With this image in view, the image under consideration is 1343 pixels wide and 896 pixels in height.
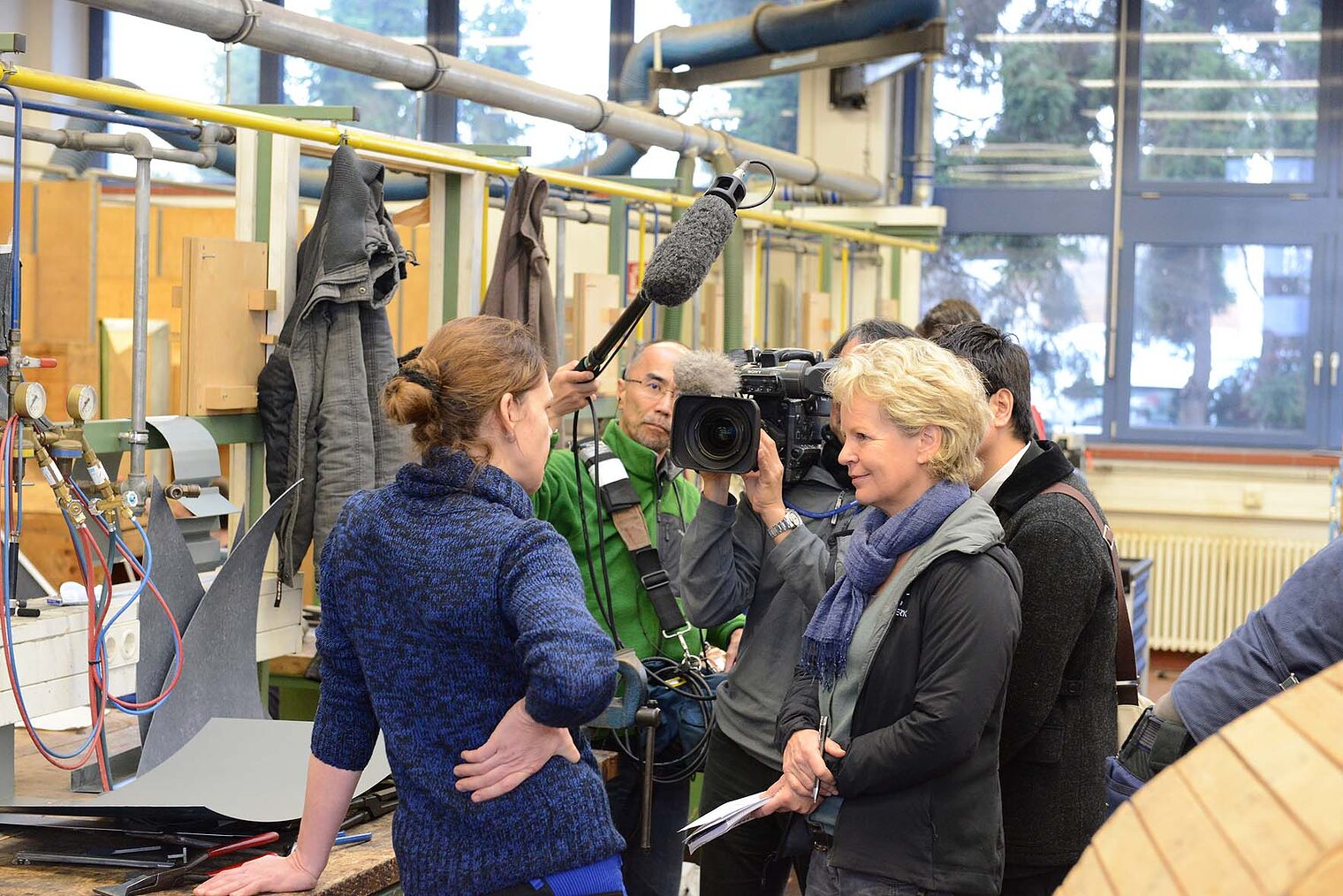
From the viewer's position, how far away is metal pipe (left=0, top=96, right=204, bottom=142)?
203 centimetres

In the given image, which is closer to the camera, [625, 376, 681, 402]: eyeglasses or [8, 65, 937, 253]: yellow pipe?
[8, 65, 937, 253]: yellow pipe

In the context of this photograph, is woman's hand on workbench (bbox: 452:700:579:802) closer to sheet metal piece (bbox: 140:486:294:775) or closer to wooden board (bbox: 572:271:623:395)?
sheet metal piece (bbox: 140:486:294:775)

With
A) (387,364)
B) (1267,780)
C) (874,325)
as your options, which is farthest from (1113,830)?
(387,364)

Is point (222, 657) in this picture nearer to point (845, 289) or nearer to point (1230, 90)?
point (845, 289)

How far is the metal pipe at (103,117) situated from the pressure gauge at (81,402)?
391mm

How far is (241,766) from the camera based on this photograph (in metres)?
1.96

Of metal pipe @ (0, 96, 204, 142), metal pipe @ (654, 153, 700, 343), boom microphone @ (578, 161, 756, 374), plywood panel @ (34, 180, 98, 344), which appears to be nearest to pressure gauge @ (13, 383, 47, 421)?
metal pipe @ (0, 96, 204, 142)

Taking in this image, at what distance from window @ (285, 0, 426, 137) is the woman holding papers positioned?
6.51 metres

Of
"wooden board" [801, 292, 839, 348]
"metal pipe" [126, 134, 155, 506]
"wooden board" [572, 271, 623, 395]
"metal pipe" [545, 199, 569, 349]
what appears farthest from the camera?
"wooden board" [801, 292, 839, 348]

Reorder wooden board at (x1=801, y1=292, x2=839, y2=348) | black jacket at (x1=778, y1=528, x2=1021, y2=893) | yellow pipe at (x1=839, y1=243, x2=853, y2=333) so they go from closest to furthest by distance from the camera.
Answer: black jacket at (x1=778, y1=528, x2=1021, y2=893) → wooden board at (x1=801, y1=292, x2=839, y2=348) → yellow pipe at (x1=839, y1=243, x2=853, y2=333)

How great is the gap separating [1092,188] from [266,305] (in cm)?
561

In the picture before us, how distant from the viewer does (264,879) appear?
1.58 metres

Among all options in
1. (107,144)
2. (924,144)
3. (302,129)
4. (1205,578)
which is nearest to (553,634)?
(302,129)

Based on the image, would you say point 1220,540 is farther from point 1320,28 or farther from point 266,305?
Result: point 266,305
